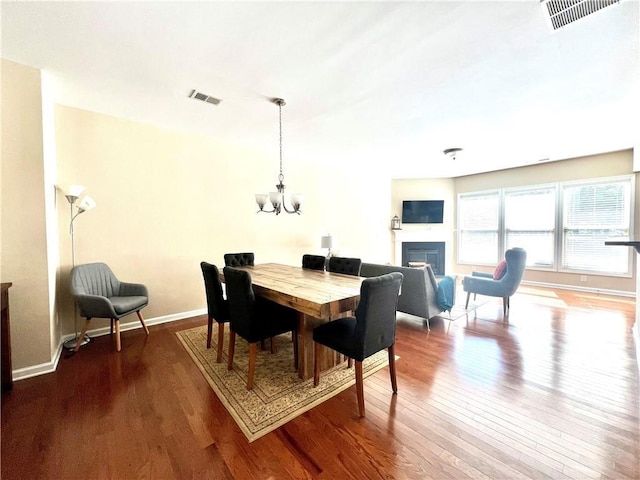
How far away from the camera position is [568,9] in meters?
1.72

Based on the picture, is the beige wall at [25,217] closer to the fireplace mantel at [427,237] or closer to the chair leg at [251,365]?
the chair leg at [251,365]

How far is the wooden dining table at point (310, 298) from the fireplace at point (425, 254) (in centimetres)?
481

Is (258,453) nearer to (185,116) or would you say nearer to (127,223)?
(127,223)

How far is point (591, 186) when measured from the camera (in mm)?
5352

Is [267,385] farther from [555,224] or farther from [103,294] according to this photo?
[555,224]

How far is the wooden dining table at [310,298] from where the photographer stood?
1.90 m

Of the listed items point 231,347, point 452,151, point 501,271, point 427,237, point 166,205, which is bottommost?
point 231,347

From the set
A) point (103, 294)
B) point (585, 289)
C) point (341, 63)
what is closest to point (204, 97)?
point (341, 63)

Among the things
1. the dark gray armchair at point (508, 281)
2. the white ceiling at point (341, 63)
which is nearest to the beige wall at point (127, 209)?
the white ceiling at point (341, 63)

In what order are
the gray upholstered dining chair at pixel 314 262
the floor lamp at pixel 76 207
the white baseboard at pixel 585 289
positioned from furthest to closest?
1. the white baseboard at pixel 585 289
2. the gray upholstered dining chair at pixel 314 262
3. the floor lamp at pixel 76 207

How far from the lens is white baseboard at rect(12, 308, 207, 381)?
2.37 m

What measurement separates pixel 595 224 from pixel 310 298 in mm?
6627

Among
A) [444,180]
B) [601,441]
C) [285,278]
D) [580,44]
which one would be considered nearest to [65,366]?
[285,278]

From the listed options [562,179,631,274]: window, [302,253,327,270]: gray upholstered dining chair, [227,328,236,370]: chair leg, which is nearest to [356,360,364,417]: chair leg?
[227,328,236,370]: chair leg
